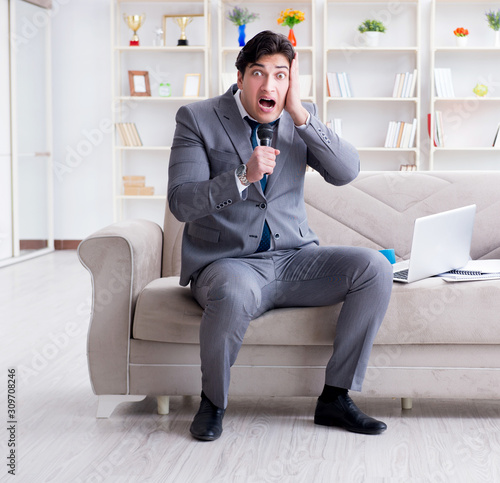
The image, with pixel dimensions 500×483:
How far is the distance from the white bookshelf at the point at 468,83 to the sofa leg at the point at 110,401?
4425 mm

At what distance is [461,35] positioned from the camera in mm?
5734

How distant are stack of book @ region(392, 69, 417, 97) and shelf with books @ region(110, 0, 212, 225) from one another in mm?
1573

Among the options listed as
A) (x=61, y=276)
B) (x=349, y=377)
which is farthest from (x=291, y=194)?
(x=61, y=276)

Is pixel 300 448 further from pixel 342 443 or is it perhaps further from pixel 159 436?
pixel 159 436

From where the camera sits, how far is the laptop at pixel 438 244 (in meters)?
1.87

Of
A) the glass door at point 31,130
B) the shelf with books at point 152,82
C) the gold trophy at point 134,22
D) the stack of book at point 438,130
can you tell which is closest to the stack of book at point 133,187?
the shelf with books at point 152,82

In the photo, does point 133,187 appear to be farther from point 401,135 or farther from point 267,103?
point 267,103

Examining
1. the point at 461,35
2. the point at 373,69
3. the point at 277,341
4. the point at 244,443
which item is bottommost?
the point at 244,443

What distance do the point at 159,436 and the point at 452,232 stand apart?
0.98 metres

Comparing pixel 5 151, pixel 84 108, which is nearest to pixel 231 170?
pixel 5 151

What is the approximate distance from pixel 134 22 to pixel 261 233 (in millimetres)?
4468

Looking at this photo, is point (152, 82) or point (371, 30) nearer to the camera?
point (371, 30)

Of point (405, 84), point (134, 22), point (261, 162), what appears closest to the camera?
point (261, 162)

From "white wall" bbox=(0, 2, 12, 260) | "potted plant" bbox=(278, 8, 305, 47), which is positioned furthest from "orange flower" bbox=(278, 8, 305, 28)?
"white wall" bbox=(0, 2, 12, 260)
